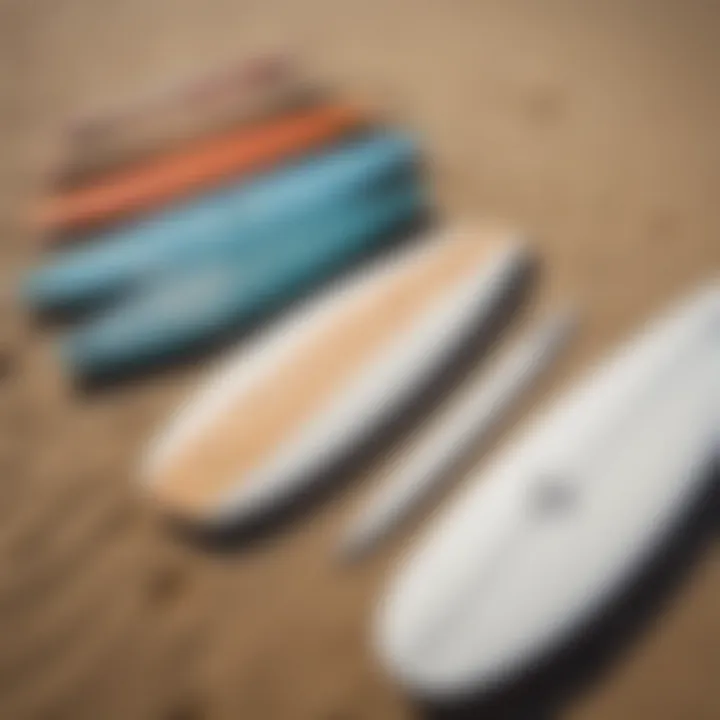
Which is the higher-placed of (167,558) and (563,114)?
(563,114)

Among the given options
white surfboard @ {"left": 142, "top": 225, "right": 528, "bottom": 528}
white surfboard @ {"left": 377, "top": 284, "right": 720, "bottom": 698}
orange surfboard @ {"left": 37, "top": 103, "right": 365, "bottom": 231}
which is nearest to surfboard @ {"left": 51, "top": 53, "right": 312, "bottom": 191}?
orange surfboard @ {"left": 37, "top": 103, "right": 365, "bottom": 231}

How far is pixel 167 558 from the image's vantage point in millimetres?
572

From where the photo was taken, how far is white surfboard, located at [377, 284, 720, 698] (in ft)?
1.61

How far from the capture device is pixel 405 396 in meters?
0.59

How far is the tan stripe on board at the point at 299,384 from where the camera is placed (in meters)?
0.57

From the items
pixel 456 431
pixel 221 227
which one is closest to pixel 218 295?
pixel 221 227

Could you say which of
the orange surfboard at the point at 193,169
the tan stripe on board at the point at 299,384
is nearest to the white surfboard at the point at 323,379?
the tan stripe on board at the point at 299,384

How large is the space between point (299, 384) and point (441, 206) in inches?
6.4

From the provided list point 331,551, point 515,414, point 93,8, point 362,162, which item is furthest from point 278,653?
point 93,8

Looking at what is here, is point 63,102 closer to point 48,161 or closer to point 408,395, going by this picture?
point 48,161

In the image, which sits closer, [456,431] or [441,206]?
[456,431]

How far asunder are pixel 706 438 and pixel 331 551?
19 cm

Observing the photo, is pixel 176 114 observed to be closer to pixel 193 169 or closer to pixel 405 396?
pixel 193 169

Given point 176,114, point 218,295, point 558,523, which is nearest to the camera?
point 558,523
